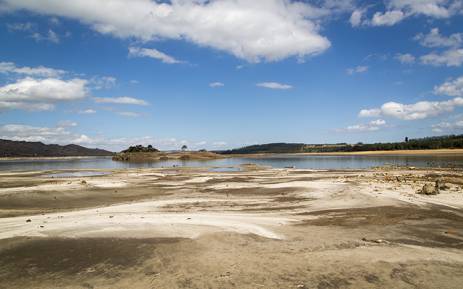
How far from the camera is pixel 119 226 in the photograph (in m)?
12.2

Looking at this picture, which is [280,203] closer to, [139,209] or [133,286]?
[139,209]

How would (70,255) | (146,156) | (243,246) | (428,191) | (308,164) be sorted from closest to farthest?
(70,255)
(243,246)
(428,191)
(308,164)
(146,156)

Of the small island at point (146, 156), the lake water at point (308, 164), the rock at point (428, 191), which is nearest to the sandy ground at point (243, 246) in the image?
the rock at point (428, 191)

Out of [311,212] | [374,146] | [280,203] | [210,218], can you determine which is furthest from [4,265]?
[374,146]

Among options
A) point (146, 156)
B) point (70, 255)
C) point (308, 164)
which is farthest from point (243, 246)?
point (146, 156)

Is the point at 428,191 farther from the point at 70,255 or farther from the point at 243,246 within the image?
the point at 70,255

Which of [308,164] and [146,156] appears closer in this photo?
[308,164]

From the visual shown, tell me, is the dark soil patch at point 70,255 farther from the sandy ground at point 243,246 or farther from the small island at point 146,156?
the small island at point 146,156

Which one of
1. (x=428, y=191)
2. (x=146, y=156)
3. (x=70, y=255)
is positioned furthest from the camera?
(x=146, y=156)

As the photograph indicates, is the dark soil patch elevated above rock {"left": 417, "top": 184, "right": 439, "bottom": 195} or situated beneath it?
situated beneath

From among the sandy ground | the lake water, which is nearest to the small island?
the lake water

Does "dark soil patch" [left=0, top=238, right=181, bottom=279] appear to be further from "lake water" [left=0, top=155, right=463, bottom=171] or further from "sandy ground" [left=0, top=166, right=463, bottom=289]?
"lake water" [left=0, top=155, right=463, bottom=171]

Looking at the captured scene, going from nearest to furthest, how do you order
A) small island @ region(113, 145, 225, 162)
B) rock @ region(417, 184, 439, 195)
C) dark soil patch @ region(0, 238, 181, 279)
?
dark soil patch @ region(0, 238, 181, 279), rock @ region(417, 184, 439, 195), small island @ region(113, 145, 225, 162)

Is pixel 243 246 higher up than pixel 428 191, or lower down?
lower down
